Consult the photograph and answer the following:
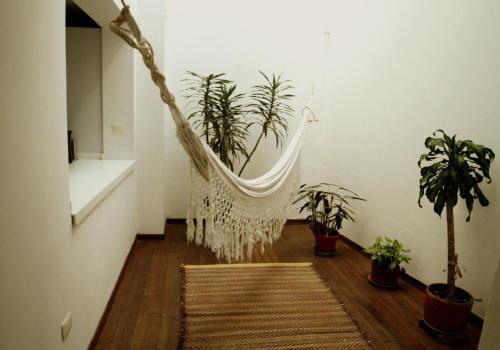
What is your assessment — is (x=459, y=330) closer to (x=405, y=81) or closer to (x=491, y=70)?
(x=491, y=70)

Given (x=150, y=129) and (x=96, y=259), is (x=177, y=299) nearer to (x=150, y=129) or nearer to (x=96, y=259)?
(x=96, y=259)

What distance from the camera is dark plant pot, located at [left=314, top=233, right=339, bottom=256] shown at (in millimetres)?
2936

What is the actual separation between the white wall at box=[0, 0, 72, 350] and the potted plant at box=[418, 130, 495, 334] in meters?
1.67

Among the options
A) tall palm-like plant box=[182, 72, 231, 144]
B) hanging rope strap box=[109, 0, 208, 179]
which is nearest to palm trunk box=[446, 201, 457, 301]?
hanging rope strap box=[109, 0, 208, 179]

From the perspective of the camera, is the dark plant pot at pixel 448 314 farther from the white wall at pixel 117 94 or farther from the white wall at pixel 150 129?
the white wall at pixel 117 94

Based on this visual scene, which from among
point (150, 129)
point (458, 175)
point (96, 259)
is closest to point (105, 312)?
point (96, 259)

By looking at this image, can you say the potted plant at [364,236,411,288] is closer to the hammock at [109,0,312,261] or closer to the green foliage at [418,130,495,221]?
the green foliage at [418,130,495,221]

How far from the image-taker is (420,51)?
240 centimetres

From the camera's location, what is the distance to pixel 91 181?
6.35ft

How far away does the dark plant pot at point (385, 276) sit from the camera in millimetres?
2379

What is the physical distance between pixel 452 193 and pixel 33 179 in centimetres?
177

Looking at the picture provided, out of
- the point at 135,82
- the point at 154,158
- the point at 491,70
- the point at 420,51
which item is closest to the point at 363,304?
the point at 491,70

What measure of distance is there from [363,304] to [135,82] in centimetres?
224

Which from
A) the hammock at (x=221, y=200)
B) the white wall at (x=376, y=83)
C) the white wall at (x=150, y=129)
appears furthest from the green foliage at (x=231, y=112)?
the hammock at (x=221, y=200)
